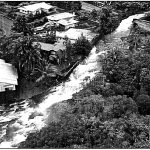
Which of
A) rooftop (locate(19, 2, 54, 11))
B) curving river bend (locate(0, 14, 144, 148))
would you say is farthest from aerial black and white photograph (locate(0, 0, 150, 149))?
rooftop (locate(19, 2, 54, 11))

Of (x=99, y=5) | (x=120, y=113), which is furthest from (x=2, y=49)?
(x=99, y=5)

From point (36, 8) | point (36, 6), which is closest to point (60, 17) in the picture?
point (36, 8)

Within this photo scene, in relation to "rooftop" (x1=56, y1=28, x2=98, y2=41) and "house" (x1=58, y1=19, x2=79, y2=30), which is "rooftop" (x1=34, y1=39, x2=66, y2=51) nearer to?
"rooftop" (x1=56, y1=28, x2=98, y2=41)

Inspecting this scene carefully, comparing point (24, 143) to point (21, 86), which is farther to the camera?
point (21, 86)

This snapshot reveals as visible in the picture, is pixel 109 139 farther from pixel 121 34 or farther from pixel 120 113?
pixel 121 34

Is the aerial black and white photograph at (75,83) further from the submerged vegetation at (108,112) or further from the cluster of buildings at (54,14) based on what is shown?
the cluster of buildings at (54,14)

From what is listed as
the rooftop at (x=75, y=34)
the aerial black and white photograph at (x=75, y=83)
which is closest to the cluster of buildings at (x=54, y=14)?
the aerial black and white photograph at (x=75, y=83)

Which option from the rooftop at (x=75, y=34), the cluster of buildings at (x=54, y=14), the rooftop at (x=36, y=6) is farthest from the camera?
the rooftop at (x=36, y=6)

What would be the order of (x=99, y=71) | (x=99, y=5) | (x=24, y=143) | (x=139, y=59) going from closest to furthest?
(x=24, y=143) → (x=139, y=59) → (x=99, y=71) → (x=99, y=5)
